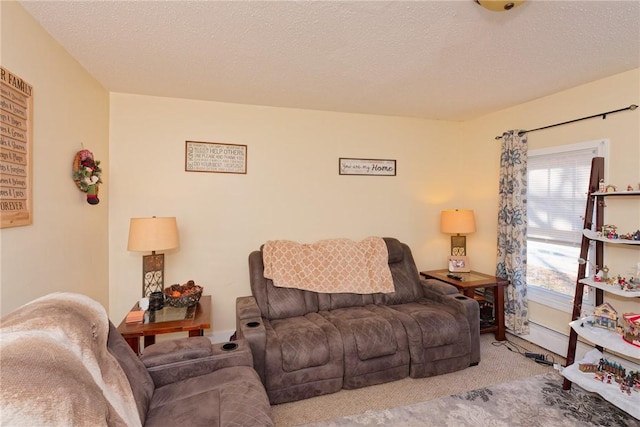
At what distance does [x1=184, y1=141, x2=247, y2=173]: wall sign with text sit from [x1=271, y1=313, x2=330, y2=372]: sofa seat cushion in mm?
1689

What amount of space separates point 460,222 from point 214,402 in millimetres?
3015

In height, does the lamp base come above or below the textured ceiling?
below

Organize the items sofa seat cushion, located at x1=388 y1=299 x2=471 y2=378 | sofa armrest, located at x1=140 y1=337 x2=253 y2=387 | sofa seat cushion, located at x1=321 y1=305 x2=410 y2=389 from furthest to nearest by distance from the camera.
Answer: sofa seat cushion, located at x1=388 y1=299 x2=471 y2=378 < sofa seat cushion, located at x1=321 y1=305 x2=410 y2=389 < sofa armrest, located at x1=140 y1=337 x2=253 y2=387

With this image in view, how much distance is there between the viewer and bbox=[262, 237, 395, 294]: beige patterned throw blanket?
9.55ft

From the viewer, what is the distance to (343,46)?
2049mm

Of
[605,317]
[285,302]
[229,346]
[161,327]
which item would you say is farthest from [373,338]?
[605,317]

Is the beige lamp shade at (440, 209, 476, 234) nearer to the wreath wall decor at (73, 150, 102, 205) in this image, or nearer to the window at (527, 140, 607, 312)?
the window at (527, 140, 607, 312)

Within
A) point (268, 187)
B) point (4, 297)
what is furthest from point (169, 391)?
point (268, 187)

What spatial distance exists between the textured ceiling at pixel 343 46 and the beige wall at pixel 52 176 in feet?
0.47

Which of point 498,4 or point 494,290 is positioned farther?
point 494,290

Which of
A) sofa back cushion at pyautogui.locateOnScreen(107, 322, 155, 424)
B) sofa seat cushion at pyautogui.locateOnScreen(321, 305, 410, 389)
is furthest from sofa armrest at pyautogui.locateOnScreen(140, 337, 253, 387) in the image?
sofa seat cushion at pyautogui.locateOnScreen(321, 305, 410, 389)

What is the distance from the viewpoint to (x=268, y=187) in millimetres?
3312

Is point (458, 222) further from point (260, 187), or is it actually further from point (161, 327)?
point (161, 327)

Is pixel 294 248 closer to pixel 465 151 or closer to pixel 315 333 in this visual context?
pixel 315 333
